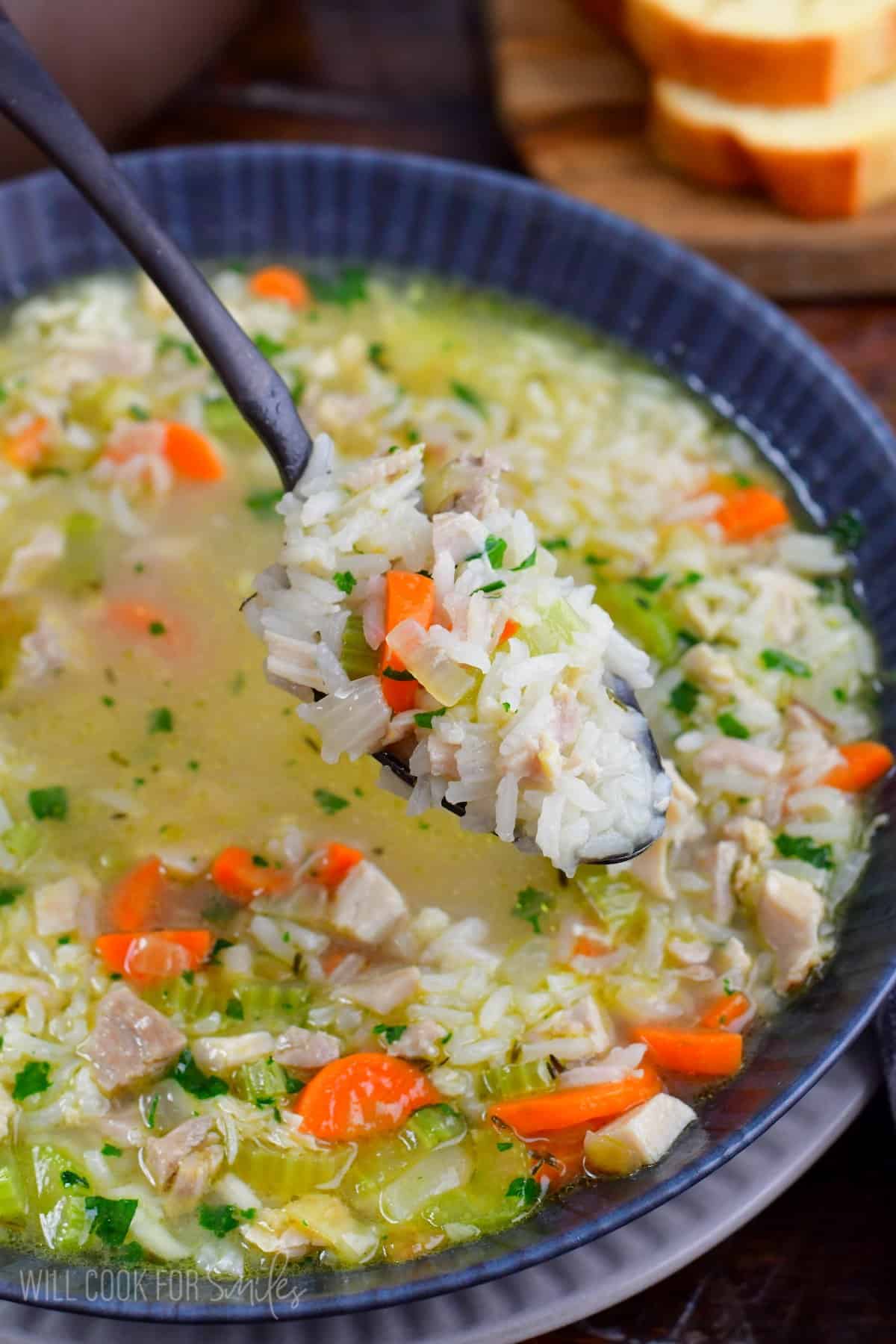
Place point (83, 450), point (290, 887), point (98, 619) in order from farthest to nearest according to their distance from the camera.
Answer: point (83, 450) < point (98, 619) < point (290, 887)

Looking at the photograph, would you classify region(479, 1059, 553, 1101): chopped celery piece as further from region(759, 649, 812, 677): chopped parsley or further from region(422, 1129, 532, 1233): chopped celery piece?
region(759, 649, 812, 677): chopped parsley

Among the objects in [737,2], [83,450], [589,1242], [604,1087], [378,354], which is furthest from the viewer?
[737,2]

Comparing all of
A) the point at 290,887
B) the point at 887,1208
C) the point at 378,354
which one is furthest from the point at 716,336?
the point at 887,1208

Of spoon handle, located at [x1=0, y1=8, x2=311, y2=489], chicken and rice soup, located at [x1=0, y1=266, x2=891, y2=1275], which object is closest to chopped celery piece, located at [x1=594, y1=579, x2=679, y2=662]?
chicken and rice soup, located at [x1=0, y1=266, x2=891, y2=1275]

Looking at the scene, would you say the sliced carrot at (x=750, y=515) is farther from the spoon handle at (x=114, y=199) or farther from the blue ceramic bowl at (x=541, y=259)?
the spoon handle at (x=114, y=199)

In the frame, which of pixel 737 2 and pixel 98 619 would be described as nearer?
pixel 98 619

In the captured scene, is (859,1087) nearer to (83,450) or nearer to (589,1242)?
(589,1242)

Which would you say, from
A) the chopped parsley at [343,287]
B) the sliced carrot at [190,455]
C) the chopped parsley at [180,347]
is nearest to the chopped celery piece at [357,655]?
the sliced carrot at [190,455]

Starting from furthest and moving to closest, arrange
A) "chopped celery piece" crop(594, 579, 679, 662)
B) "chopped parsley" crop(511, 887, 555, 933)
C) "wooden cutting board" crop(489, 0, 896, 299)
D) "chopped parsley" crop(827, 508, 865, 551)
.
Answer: "wooden cutting board" crop(489, 0, 896, 299) → "chopped parsley" crop(827, 508, 865, 551) → "chopped celery piece" crop(594, 579, 679, 662) → "chopped parsley" crop(511, 887, 555, 933)
